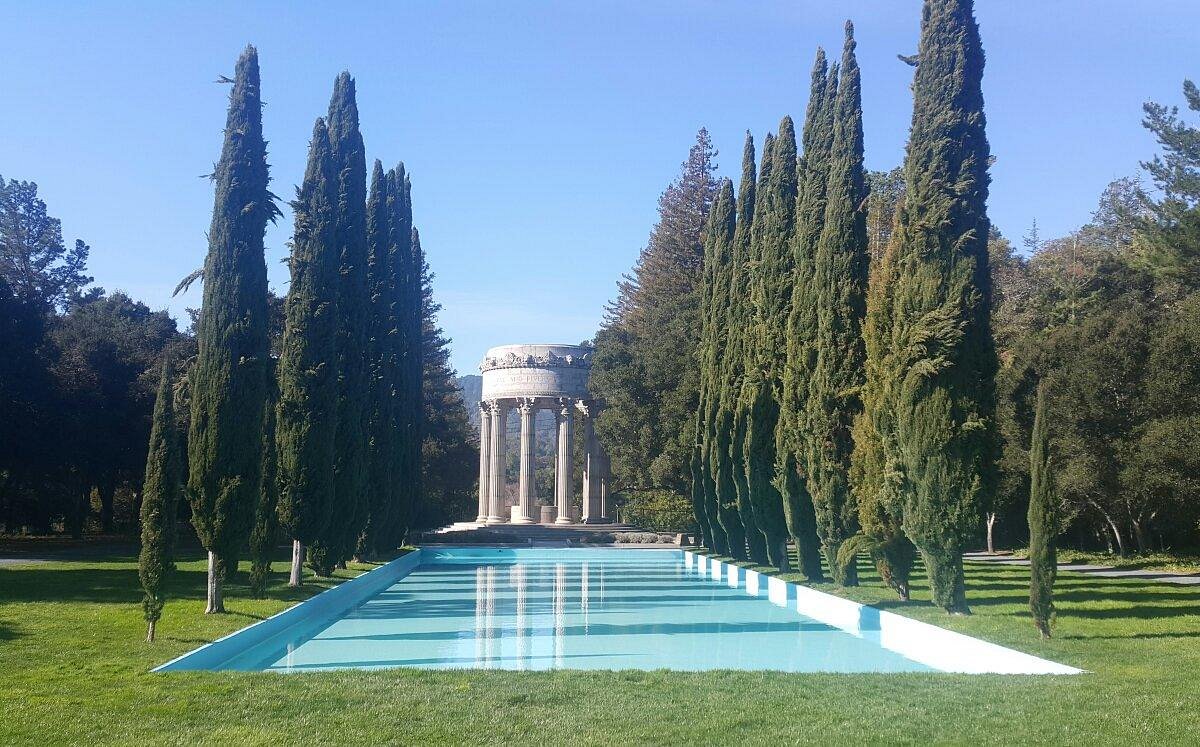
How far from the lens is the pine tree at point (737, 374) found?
2777 cm

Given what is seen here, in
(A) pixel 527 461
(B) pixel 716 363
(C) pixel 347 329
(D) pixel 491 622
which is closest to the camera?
(D) pixel 491 622

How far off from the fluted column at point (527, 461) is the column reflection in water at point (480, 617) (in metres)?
20.0

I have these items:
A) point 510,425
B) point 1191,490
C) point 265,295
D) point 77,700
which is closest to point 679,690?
point 77,700

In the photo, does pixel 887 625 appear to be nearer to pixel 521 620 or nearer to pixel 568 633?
pixel 568 633

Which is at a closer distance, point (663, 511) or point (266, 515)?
point (266, 515)

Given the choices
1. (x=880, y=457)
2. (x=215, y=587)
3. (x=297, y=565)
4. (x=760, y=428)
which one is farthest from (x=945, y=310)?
(x=297, y=565)

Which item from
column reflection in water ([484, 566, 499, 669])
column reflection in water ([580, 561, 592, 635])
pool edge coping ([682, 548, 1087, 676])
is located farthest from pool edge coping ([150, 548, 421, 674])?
pool edge coping ([682, 548, 1087, 676])

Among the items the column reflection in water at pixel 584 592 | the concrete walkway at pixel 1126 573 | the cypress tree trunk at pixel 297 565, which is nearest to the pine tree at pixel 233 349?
the cypress tree trunk at pixel 297 565

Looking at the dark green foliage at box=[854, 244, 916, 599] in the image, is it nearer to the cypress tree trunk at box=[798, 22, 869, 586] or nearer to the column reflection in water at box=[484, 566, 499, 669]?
the cypress tree trunk at box=[798, 22, 869, 586]

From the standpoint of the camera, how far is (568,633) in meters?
16.3

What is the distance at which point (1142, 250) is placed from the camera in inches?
1358

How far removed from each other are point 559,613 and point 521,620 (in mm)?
1450

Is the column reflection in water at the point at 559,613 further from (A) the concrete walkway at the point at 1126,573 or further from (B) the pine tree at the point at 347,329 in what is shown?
(A) the concrete walkway at the point at 1126,573

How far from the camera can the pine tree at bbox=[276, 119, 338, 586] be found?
69.3ft
